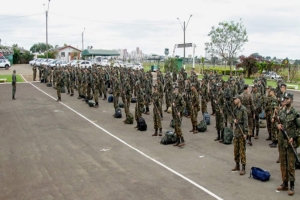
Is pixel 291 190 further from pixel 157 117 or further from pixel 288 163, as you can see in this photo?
pixel 157 117

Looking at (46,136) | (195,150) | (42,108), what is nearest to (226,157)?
(195,150)

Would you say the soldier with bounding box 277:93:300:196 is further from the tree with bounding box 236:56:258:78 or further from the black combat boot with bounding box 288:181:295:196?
the tree with bounding box 236:56:258:78

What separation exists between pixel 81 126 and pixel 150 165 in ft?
21.9

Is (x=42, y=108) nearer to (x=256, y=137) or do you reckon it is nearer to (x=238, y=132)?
A: (x=256, y=137)

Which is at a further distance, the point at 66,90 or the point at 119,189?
the point at 66,90

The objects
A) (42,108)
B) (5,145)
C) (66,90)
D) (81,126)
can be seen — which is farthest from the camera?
(66,90)

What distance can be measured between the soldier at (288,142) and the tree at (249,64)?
133ft

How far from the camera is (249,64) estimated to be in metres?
48.0

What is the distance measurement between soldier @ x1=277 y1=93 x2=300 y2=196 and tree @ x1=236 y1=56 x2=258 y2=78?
1601 inches

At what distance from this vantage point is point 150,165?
33.6ft

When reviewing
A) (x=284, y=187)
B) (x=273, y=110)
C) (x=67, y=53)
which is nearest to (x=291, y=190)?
(x=284, y=187)

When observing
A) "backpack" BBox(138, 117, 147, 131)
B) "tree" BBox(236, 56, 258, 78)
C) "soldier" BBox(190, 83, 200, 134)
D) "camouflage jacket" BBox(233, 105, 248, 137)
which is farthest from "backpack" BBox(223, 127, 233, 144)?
"tree" BBox(236, 56, 258, 78)

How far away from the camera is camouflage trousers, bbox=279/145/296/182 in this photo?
26.6ft

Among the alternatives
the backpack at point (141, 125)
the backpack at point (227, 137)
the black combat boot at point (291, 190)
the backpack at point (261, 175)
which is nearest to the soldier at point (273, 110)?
the backpack at point (227, 137)
